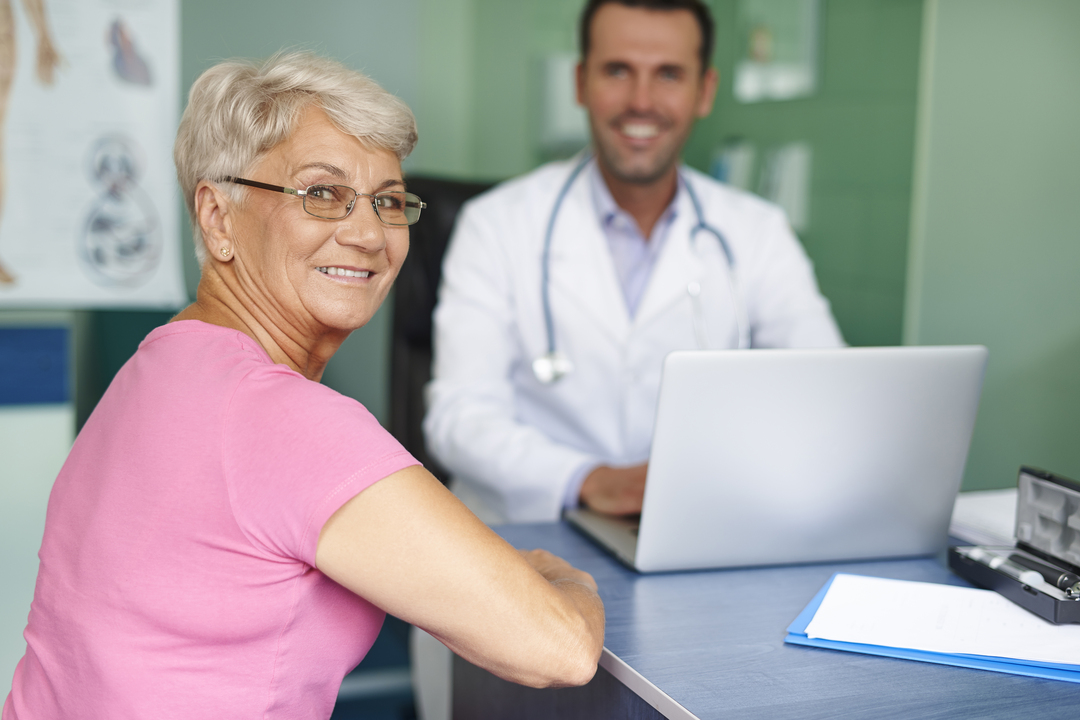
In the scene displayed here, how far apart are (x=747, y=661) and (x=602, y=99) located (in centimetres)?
130

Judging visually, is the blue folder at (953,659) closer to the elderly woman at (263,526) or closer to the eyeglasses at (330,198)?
the elderly woman at (263,526)

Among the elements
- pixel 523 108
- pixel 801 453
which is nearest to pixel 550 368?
pixel 801 453

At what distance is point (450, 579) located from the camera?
0.67m

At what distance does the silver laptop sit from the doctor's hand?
0.12 metres

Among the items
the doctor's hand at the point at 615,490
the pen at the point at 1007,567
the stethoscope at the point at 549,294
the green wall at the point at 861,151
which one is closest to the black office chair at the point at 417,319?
the stethoscope at the point at 549,294

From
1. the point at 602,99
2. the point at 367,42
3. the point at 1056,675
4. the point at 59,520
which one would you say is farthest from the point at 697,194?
the point at 59,520

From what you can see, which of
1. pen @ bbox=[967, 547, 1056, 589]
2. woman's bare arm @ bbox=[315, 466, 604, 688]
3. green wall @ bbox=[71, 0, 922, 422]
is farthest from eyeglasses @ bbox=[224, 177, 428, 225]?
green wall @ bbox=[71, 0, 922, 422]

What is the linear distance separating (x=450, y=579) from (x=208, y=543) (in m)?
0.19

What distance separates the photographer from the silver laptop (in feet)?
2.94

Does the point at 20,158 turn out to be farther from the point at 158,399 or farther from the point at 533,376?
the point at 158,399

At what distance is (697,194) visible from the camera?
1883mm

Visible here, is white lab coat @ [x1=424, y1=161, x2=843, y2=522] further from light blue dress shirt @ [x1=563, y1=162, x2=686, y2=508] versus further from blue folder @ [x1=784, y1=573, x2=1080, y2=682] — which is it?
blue folder @ [x1=784, y1=573, x2=1080, y2=682]

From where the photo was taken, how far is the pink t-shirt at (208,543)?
0.67 meters

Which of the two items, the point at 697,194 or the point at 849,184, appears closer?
the point at 697,194
